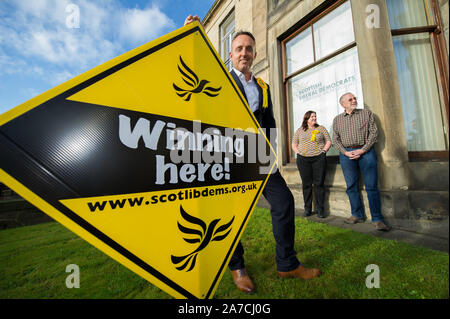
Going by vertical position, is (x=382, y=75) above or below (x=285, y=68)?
below

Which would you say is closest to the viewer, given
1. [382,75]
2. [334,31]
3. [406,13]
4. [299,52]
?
[382,75]

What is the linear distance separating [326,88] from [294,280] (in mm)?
4103

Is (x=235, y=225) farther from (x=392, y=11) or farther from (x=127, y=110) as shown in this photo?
(x=392, y=11)

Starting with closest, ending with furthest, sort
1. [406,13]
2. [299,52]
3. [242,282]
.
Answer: [242,282]
[406,13]
[299,52]

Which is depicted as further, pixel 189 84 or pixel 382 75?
pixel 382 75

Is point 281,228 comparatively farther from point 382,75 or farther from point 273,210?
point 382,75

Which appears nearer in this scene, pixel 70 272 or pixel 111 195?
pixel 111 195

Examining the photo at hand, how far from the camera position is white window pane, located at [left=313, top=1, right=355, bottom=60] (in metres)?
3.78

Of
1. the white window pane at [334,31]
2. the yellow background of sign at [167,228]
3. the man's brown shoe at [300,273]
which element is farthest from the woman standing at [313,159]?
the yellow background of sign at [167,228]

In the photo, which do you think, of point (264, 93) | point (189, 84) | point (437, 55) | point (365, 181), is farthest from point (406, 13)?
point (189, 84)

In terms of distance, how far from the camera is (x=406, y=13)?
10.7 feet

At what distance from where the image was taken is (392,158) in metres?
2.88

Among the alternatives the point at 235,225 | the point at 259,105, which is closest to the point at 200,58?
the point at 259,105
